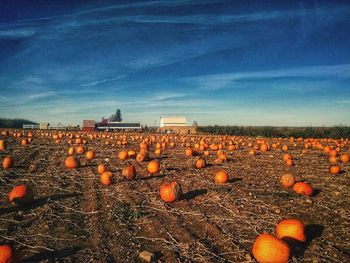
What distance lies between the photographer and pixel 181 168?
10.9 m

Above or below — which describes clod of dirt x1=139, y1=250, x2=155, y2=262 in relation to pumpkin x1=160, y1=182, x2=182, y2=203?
below

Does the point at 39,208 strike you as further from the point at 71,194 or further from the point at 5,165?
the point at 5,165

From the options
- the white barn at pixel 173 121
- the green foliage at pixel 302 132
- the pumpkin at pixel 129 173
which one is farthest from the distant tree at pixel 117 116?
the pumpkin at pixel 129 173

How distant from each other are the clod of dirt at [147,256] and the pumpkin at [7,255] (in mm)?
1690

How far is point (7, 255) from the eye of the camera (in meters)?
3.64

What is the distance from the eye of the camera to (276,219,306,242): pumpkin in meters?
4.37

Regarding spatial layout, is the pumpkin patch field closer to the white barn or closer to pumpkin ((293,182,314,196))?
pumpkin ((293,182,314,196))

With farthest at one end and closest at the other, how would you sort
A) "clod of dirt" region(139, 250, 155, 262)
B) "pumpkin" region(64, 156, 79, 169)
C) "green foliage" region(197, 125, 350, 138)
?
"green foliage" region(197, 125, 350, 138)
"pumpkin" region(64, 156, 79, 169)
"clod of dirt" region(139, 250, 155, 262)

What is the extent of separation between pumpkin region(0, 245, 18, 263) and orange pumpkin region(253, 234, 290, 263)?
3.31 m

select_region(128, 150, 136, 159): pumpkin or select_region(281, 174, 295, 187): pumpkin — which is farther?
select_region(128, 150, 136, 159): pumpkin

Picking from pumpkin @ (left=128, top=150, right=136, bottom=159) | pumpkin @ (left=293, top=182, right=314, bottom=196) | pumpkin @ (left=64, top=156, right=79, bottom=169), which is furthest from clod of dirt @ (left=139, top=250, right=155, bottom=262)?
pumpkin @ (left=128, top=150, right=136, bottom=159)

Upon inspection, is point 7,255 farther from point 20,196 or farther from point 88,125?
point 88,125

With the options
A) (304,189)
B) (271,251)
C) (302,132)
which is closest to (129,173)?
(304,189)

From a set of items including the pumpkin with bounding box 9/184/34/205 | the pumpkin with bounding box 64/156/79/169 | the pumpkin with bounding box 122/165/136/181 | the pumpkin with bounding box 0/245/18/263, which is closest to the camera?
the pumpkin with bounding box 0/245/18/263
